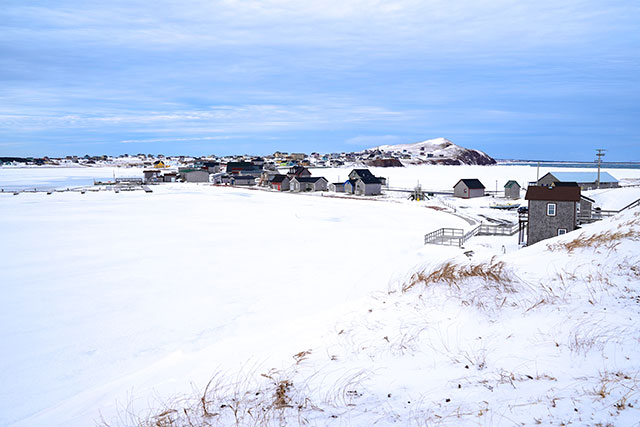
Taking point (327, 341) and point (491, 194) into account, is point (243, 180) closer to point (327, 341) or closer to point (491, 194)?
point (491, 194)

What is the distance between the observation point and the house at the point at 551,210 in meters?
27.9

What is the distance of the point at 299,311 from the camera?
15.5 metres

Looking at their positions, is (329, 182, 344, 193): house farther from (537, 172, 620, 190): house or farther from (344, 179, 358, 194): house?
(537, 172, 620, 190): house

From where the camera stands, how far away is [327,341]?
8594mm

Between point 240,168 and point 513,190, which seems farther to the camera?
point 240,168

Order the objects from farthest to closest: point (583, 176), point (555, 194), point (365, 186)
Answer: point (365, 186) < point (583, 176) < point (555, 194)

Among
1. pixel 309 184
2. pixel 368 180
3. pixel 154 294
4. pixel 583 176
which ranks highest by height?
pixel 583 176

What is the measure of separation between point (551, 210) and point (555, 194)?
3.75ft

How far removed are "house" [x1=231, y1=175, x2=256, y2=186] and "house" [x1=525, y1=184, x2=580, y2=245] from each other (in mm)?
95719

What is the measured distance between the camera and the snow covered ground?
5.80 m

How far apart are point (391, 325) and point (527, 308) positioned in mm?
3005

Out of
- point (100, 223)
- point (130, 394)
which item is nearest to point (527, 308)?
point (130, 394)

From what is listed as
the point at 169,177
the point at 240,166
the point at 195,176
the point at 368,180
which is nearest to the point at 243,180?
the point at 195,176

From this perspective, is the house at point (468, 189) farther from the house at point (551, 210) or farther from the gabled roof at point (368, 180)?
the house at point (551, 210)
